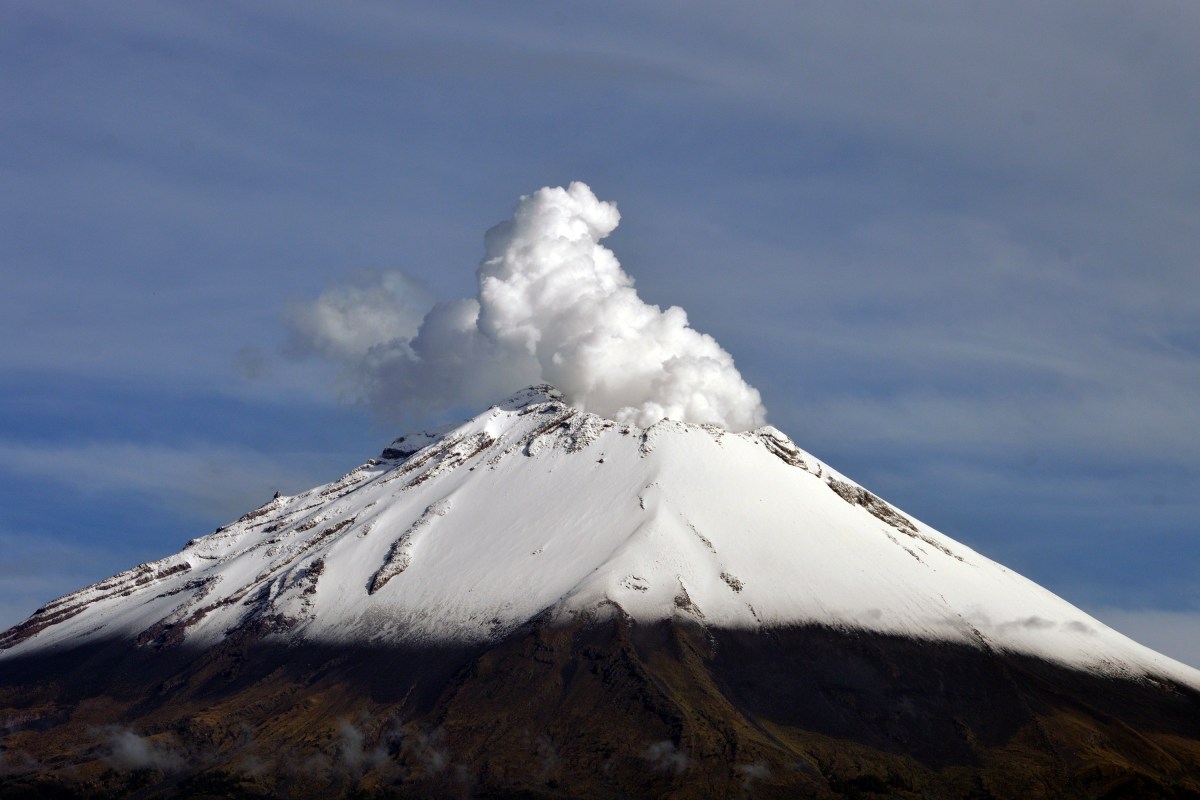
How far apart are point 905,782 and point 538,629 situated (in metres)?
46.2

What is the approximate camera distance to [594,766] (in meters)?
164

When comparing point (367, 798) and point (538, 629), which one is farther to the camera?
point (538, 629)

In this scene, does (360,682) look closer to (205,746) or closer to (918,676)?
(205,746)

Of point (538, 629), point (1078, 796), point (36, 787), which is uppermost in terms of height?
point (538, 629)

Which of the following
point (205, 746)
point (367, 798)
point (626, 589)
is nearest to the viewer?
A: point (367, 798)

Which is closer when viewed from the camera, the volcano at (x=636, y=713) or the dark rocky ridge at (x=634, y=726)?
the dark rocky ridge at (x=634, y=726)

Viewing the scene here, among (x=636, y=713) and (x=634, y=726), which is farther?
(x=636, y=713)

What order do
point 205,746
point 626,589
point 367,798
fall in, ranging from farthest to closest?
point 626,589, point 205,746, point 367,798

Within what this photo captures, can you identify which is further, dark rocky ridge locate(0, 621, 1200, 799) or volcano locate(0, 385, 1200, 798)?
volcano locate(0, 385, 1200, 798)

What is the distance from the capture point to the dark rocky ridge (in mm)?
164000

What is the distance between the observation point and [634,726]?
168875mm

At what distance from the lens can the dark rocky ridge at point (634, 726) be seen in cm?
16400

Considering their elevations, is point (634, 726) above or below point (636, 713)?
below

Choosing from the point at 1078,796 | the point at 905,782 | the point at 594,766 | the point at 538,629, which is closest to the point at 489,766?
the point at 594,766
